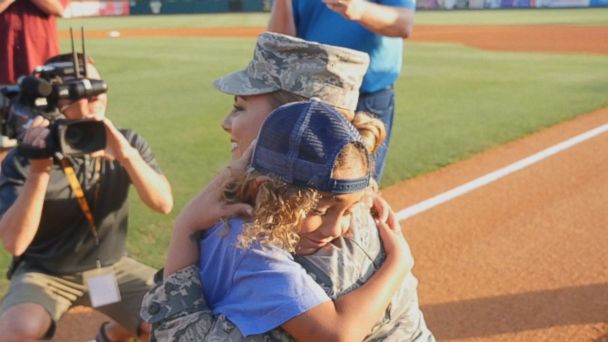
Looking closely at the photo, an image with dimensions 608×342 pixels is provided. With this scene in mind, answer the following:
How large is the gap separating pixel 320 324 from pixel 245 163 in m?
0.47

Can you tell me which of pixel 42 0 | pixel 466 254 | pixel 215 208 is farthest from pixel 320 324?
pixel 42 0

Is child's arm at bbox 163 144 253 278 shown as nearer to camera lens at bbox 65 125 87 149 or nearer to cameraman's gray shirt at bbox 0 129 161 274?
camera lens at bbox 65 125 87 149

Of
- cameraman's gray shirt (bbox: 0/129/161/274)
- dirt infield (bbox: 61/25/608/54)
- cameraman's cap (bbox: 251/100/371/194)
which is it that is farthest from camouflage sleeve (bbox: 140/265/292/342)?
dirt infield (bbox: 61/25/608/54)

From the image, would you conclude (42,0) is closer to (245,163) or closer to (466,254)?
(466,254)

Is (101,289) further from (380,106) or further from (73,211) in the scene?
(380,106)

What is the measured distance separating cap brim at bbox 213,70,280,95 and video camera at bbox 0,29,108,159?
35.3 inches

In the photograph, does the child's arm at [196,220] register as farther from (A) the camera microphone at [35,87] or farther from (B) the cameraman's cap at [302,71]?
(A) the camera microphone at [35,87]

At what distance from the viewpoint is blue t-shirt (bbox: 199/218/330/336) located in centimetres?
185

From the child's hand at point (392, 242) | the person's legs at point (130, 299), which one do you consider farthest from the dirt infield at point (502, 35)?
the child's hand at point (392, 242)

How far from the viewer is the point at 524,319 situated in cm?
434

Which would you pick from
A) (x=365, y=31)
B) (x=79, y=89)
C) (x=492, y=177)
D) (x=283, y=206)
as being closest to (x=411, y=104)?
(x=492, y=177)

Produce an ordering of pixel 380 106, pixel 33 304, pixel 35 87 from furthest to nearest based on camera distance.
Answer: pixel 380 106
pixel 33 304
pixel 35 87

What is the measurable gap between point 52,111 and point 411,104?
31.2 ft

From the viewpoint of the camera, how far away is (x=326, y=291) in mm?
1944
